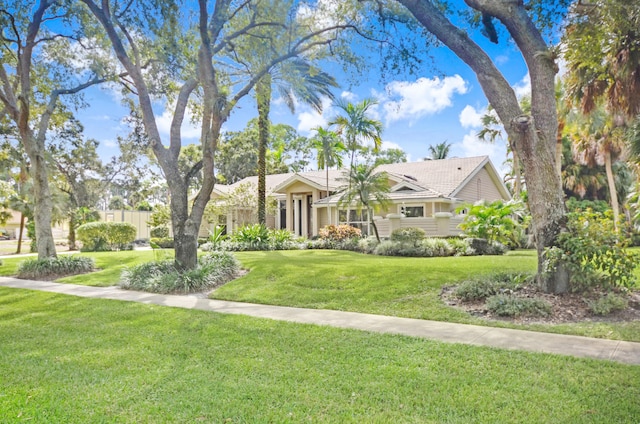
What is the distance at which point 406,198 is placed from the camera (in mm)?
22312

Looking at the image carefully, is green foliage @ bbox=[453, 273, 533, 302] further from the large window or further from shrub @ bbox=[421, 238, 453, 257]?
the large window

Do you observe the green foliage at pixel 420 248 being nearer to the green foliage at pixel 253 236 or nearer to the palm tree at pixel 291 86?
the green foliage at pixel 253 236

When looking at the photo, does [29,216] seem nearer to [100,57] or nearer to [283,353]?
[100,57]

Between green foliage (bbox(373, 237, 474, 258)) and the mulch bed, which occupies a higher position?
green foliage (bbox(373, 237, 474, 258))

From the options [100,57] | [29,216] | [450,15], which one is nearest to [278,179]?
[29,216]

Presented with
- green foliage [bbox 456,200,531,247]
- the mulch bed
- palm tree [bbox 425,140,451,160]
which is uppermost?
palm tree [bbox 425,140,451,160]

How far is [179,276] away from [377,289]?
197 inches

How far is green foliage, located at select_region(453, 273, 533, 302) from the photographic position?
7996 mm

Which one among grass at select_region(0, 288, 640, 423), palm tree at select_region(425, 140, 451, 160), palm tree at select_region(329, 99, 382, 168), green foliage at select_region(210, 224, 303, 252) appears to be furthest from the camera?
palm tree at select_region(425, 140, 451, 160)

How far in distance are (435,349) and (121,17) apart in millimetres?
11732

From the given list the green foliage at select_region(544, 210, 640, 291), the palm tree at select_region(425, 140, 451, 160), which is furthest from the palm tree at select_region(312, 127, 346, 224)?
the palm tree at select_region(425, 140, 451, 160)

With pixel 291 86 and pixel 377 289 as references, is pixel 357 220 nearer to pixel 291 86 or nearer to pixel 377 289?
pixel 291 86

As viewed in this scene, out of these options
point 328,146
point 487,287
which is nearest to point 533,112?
point 487,287

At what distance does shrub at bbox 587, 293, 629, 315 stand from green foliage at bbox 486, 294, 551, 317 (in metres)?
0.65
